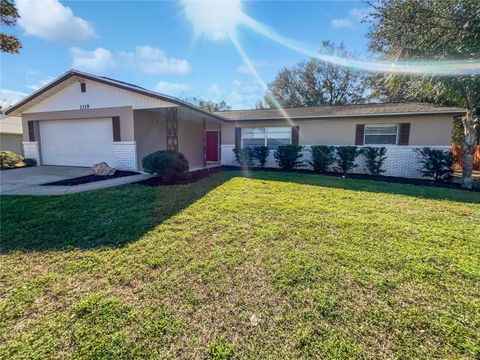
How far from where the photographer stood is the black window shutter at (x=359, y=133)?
37.9 feet

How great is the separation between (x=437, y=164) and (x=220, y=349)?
10965 mm

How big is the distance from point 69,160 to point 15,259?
10.7 meters

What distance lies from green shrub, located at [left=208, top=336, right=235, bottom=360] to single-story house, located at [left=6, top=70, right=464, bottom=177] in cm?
872

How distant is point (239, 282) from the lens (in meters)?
2.88

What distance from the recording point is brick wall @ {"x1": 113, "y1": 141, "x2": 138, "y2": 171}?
1076 cm

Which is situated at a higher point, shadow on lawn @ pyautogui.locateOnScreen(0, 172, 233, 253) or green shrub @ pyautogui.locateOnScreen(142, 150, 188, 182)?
green shrub @ pyautogui.locateOnScreen(142, 150, 188, 182)

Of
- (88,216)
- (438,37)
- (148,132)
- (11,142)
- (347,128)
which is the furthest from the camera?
(11,142)

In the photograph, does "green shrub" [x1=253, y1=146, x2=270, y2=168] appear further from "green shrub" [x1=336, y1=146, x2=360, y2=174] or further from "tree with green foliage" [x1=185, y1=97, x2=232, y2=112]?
"tree with green foliage" [x1=185, y1=97, x2=232, y2=112]

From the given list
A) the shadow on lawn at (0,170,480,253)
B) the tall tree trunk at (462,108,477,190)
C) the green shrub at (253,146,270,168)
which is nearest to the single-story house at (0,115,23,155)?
the shadow on lawn at (0,170,480,253)

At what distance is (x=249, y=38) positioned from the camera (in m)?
12.4

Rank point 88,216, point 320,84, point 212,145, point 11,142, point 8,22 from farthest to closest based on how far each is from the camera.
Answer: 1. point 320,84
2. point 11,142
3. point 212,145
4. point 8,22
5. point 88,216

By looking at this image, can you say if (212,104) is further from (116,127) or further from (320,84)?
(116,127)

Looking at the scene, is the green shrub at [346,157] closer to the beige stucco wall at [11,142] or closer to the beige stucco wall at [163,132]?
the beige stucco wall at [163,132]

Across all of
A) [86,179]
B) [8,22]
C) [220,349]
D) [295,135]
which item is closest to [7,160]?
[8,22]
